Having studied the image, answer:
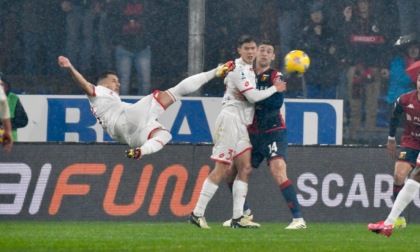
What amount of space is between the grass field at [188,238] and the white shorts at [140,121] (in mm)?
1016

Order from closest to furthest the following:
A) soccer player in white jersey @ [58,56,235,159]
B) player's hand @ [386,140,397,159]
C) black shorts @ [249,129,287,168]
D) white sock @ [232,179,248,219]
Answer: white sock @ [232,179,248,219]
black shorts @ [249,129,287,168]
soccer player in white jersey @ [58,56,235,159]
player's hand @ [386,140,397,159]

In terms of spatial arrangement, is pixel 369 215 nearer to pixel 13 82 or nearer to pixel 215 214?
pixel 215 214

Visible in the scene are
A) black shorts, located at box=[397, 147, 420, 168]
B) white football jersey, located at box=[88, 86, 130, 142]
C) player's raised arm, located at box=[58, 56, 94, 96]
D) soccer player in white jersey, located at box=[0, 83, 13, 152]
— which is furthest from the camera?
black shorts, located at box=[397, 147, 420, 168]

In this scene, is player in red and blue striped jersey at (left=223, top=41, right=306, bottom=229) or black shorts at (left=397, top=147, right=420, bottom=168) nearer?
player in red and blue striped jersey at (left=223, top=41, right=306, bottom=229)

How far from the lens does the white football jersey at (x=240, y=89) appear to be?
500 inches

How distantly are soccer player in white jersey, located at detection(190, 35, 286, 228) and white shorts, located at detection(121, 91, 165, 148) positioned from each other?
742 mm

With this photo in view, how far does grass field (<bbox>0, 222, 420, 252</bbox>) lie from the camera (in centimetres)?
955

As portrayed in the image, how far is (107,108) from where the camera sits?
13164 mm

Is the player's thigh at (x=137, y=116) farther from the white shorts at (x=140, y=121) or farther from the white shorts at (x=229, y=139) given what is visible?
the white shorts at (x=229, y=139)

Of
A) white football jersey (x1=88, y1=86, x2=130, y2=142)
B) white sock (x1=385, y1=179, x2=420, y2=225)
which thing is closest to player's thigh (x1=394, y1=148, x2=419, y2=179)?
white sock (x1=385, y1=179, x2=420, y2=225)

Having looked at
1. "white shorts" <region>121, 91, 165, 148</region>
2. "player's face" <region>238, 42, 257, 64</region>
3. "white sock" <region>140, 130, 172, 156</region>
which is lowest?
"white sock" <region>140, 130, 172, 156</region>

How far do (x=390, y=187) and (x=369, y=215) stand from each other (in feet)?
1.50

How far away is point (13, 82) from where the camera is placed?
15.5 metres

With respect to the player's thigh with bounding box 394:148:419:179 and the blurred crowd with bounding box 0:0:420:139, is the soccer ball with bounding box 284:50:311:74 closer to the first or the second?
the player's thigh with bounding box 394:148:419:179
